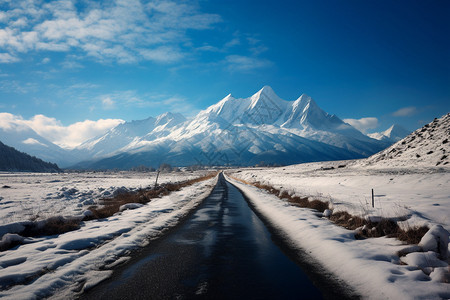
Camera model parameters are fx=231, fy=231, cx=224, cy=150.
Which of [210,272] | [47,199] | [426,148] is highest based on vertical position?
[426,148]

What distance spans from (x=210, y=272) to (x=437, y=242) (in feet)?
17.4

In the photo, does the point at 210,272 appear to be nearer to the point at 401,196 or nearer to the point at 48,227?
the point at 48,227

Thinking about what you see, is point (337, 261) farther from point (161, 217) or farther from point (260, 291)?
point (161, 217)

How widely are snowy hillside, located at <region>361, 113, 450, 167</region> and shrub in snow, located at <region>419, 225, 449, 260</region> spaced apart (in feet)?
84.4

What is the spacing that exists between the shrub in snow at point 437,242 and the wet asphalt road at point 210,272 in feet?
9.79

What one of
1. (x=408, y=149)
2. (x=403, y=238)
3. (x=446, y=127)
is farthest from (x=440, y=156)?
(x=403, y=238)

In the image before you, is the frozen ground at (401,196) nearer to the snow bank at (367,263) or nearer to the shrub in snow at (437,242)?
the shrub in snow at (437,242)

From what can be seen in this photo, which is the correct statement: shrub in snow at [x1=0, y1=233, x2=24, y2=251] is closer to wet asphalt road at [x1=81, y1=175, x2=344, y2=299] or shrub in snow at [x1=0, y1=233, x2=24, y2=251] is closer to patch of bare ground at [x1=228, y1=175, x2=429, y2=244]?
wet asphalt road at [x1=81, y1=175, x2=344, y2=299]

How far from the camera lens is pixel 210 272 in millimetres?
5281

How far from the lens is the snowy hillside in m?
27.8

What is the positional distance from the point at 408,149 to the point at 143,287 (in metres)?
43.3

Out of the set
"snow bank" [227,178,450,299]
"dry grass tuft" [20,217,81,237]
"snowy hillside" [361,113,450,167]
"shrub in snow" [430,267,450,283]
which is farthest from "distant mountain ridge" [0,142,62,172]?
"shrub in snow" [430,267,450,283]

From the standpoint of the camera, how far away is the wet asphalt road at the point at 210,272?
4.36 m

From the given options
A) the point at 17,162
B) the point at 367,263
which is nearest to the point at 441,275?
the point at 367,263
